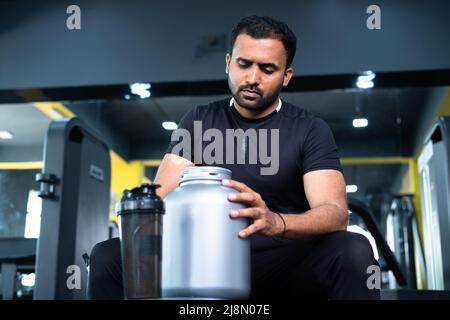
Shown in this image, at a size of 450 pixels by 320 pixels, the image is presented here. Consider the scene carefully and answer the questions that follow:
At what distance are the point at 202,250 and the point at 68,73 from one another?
296 cm

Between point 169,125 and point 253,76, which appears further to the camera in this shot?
point 169,125

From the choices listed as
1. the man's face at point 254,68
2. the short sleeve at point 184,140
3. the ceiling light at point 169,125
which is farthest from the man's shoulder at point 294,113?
the ceiling light at point 169,125

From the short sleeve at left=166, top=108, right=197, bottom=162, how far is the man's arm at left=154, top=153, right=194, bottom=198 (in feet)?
0.06

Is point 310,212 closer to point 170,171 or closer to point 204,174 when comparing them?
point 204,174

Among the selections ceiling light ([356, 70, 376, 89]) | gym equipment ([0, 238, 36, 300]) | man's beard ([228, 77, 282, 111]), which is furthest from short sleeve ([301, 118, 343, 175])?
ceiling light ([356, 70, 376, 89])

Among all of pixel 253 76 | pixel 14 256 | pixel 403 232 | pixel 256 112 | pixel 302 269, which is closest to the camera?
pixel 302 269

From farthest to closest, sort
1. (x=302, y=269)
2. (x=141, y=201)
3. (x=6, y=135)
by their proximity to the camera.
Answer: (x=6, y=135)
(x=302, y=269)
(x=141, y=201)

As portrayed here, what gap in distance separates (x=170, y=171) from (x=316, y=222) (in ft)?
1.40

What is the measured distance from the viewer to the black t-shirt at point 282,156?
127cm

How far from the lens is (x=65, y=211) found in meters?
2.43

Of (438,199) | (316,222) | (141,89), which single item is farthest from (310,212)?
(141,89)

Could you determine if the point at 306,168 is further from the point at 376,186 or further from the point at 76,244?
the point at 376,186

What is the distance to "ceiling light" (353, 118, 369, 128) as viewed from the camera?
462 cm

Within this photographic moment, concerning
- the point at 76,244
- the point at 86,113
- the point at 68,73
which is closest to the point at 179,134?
the point at 76,244
